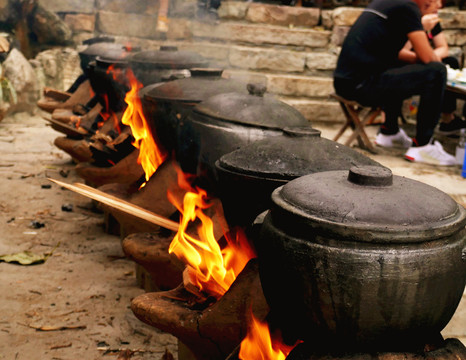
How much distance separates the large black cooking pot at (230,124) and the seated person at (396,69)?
178 inches

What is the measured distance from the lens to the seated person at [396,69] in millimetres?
7035

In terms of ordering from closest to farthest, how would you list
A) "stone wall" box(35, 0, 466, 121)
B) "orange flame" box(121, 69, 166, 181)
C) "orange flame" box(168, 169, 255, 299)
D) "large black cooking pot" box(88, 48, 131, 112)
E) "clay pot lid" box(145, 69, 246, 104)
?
"orange flame" box(168, 169, 255, 299) → "clay pot lid" box(145, 69, 246, 104) → "orange flame" box(121, 69, 166, 181) → "large black cooking pot" box(88, 48, 131, 112) → "stone wall" box(35, 0, 466, 121)

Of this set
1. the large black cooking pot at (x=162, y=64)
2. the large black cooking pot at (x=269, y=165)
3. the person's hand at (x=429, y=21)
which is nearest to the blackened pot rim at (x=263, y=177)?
the large black cooking pot at (x=269, y=165)

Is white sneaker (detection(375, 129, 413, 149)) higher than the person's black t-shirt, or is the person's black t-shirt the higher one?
the person's black t-shirt

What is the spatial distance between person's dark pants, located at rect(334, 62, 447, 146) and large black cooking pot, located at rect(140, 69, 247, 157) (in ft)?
12.8

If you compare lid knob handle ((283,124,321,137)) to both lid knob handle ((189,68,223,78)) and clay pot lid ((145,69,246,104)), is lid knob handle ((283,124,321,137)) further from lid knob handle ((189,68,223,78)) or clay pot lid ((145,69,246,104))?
lid knob handle ((189,68,223,78))

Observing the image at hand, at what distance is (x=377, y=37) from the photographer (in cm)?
721

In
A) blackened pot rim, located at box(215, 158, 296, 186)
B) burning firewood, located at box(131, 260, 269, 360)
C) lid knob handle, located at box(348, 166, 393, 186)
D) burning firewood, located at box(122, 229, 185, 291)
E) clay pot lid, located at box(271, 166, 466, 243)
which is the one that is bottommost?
burning firewood, located at box(122, 229, 185, 291)

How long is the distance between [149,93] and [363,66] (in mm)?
4154

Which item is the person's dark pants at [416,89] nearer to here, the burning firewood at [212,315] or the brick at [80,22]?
the burning firewood at [212,315]

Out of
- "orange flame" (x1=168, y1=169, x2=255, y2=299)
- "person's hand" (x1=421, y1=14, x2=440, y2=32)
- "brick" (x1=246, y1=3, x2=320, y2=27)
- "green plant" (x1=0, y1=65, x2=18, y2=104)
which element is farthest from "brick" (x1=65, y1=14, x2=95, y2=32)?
"orange flame" (x1=168, y1=169, x2=255, y2=299)

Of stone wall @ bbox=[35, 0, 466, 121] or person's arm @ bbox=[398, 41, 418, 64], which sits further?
stone wall @ bbox=[35, 0, 466, 121]

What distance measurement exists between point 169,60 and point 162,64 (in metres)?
0.07

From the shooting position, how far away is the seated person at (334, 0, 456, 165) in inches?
277
